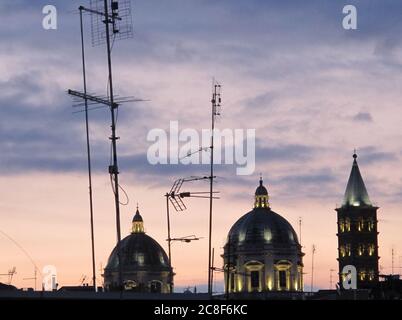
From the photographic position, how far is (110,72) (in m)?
68.6

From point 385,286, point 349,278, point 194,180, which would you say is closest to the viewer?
point 194,180
